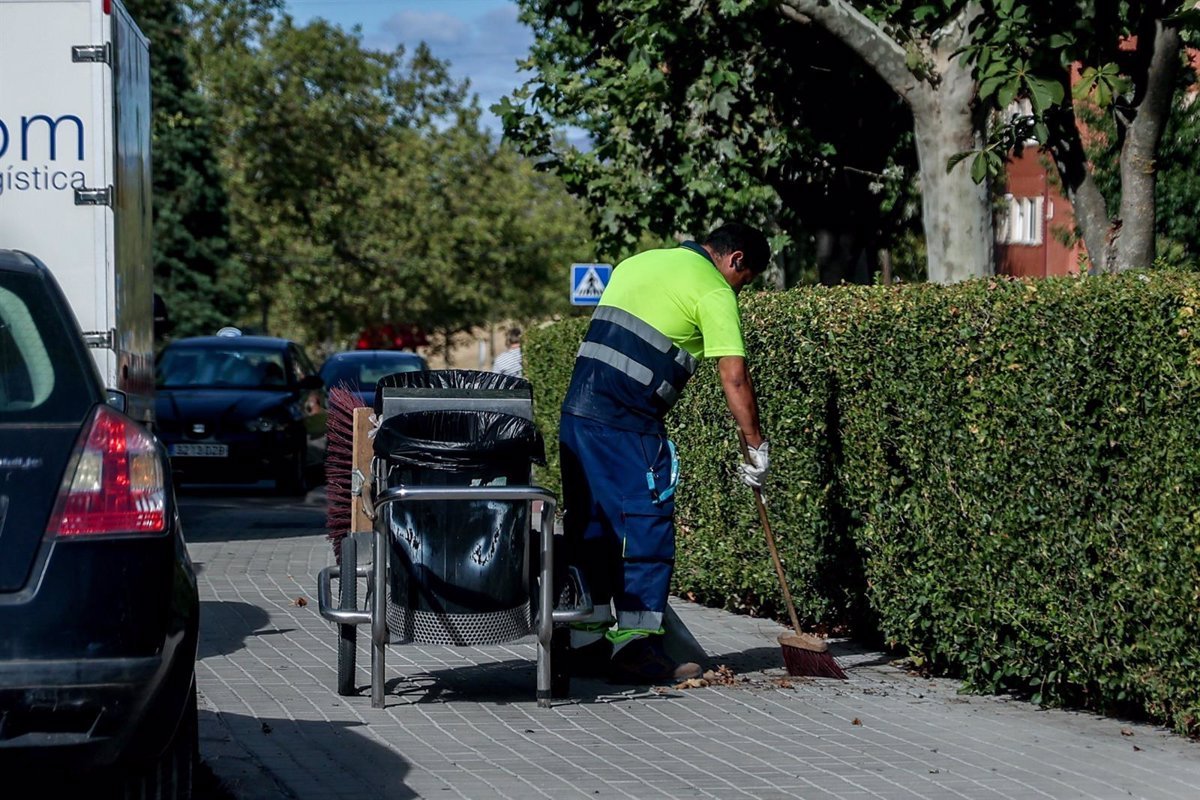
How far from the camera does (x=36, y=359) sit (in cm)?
485

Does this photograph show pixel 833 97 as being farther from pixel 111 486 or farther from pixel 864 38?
pixel 111 486

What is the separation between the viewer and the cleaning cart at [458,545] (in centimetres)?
Result: 718

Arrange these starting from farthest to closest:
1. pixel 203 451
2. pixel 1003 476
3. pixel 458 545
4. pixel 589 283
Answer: pixel 589 283, pixel 203 451, pixel 1003 476, pixel 458 545

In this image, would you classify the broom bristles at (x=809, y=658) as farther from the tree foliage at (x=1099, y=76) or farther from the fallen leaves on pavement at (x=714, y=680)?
the tree foliage at (x=1099, y=76)

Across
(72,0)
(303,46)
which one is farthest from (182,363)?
(303,46)

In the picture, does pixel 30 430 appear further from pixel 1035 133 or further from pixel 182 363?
pixel 182 363

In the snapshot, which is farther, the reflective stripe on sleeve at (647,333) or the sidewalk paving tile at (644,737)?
the reflective stripe on sleeve at (647,333)

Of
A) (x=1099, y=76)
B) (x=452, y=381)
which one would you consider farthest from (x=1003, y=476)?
(x=1099, y=76)

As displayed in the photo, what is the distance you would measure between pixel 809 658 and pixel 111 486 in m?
4.33

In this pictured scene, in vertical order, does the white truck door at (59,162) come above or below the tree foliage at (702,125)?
below

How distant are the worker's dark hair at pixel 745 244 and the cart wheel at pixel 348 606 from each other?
206 cm

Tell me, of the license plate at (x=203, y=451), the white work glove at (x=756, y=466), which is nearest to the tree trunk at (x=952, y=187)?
the white work glove at (x=756, y=466)

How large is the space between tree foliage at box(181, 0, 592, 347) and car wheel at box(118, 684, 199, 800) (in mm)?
50716

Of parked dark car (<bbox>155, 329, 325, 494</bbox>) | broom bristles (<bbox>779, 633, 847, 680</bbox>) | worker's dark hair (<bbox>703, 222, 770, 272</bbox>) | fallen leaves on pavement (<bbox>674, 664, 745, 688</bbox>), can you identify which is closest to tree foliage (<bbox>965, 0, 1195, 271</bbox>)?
worker's dark hair (<bbox>703, 222, 770, 272</bbox>)
